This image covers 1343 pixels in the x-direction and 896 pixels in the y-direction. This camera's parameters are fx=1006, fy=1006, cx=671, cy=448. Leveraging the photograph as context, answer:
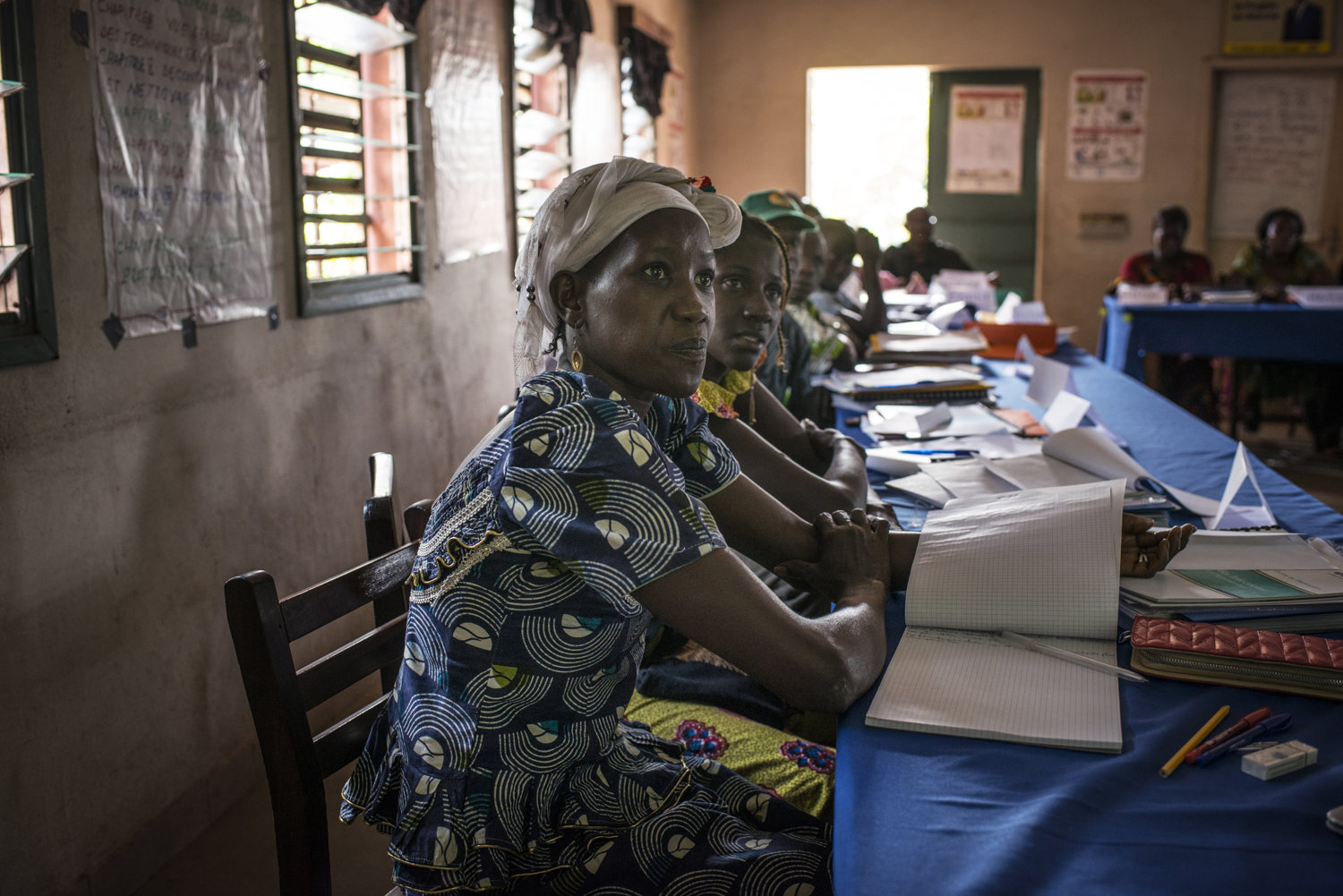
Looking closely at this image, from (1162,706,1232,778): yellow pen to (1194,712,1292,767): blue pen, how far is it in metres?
0.01

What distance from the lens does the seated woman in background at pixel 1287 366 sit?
542 centimetres

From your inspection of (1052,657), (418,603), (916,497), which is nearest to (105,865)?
(418,603)

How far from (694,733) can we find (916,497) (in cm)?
69

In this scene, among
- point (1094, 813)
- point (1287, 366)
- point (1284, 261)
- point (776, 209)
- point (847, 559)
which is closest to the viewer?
point (1094, 813)

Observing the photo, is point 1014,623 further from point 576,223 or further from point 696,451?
point 576,223

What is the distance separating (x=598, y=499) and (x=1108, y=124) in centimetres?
767

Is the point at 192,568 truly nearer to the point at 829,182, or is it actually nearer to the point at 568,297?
the point at 568,297

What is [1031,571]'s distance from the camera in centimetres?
109

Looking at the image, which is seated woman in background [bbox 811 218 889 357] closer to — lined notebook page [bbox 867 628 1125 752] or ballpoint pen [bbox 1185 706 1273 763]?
lined notebook page [bbox 867 628 1125 752]

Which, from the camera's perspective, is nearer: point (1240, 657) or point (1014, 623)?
point (1240, 657)

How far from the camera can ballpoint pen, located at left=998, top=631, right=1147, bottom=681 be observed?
0.98 metres

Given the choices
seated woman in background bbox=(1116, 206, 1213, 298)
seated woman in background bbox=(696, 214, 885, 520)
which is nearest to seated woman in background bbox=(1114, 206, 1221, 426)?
seated woman in background bbox=(1116, 206, 1213, 298)

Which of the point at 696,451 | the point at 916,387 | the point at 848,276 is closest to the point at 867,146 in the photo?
the point at 848,276

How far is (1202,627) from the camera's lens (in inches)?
40.1
